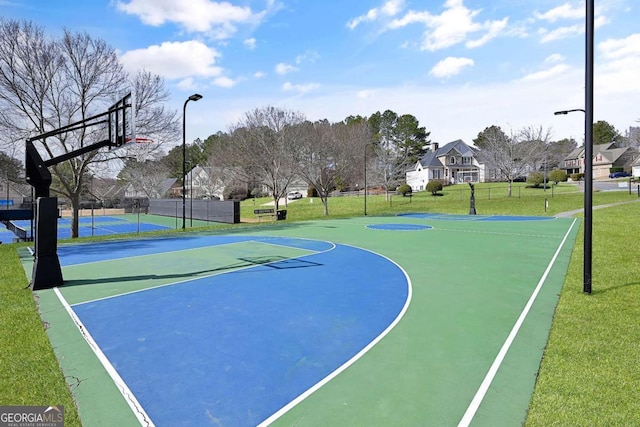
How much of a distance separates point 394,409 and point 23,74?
2382 cm

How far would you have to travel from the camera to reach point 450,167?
65.6 meters

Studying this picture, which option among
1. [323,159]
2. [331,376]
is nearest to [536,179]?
[323,159]

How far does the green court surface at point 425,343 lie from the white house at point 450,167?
53.4m

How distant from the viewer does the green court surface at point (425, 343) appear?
3.74 m

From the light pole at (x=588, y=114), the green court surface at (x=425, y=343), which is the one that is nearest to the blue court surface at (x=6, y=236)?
the green court surface at (x=425, y=343)

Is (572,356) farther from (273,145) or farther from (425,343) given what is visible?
(273,145)

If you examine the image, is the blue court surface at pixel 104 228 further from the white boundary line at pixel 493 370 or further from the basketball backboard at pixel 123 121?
the white boundary line at pixel 493 370

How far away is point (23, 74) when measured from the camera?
18953 mm

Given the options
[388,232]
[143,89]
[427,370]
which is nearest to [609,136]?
[388,232]

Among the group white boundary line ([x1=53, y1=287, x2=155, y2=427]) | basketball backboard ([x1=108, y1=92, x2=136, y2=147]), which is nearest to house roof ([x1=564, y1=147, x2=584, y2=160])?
basketball backboard ([x1=108, y1=92, x2=136, y2=147])

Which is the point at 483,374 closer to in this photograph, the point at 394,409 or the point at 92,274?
the point at 394,409

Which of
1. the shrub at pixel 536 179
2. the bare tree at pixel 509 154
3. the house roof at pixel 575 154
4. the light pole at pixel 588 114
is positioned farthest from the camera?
the house roof at pixel 575 154

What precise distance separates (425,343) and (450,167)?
213 ft

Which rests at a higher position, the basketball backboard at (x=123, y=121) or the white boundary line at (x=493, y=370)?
the basketball backboard at (x=123, y=121)
